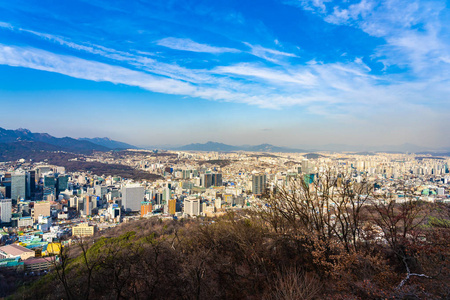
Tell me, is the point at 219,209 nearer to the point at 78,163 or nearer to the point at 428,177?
the point at 428,177

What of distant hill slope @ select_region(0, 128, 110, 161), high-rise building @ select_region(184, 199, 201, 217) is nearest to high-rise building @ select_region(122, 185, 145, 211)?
high-rise building @ select_region(184, 199, 201, 217)

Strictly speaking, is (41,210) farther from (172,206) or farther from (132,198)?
(172,206)

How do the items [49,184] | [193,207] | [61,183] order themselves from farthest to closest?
1. [61,183]
2. [49,184]
3. [193,207]

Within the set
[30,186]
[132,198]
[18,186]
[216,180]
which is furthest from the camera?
[216,180]

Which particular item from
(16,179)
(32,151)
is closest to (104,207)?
(16,179)

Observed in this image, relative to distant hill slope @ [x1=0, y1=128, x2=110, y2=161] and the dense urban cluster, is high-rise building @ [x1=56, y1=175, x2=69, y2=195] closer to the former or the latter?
the dense urban cluster

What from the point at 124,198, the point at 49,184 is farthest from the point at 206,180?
the point at 49,184
